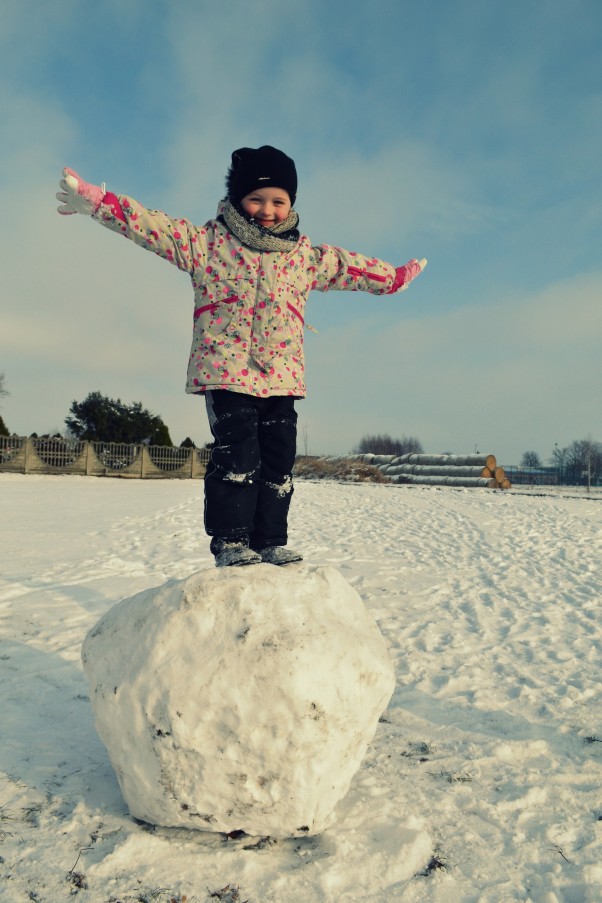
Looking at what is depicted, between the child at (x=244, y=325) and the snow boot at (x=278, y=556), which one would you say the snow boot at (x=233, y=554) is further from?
the snow boot at (x=278, y=556)

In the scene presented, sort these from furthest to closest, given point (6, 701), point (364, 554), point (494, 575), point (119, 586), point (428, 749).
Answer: point (364, 554) < point (494, 575) < point (119, 586) < point (6, 701) < point (428, 749)

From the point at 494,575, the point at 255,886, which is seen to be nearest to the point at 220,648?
the point at 255,886

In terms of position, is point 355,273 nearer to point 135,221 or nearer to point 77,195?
point 135,221

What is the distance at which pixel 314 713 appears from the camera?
1.74m

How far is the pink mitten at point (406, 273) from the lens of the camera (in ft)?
10.8

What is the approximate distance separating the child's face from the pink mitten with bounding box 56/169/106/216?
65 cm

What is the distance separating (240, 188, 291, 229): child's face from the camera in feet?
9.18

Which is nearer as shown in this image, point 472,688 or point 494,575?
point 472,688

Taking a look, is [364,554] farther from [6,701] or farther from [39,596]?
[6,701]

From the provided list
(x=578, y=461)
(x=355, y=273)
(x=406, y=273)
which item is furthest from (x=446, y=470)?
(x=578, y=461)

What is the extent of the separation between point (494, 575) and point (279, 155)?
468 cm

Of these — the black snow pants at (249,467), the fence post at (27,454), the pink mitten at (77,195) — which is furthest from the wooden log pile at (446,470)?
the pink mitten at (77,195)

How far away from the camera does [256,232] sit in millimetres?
2742

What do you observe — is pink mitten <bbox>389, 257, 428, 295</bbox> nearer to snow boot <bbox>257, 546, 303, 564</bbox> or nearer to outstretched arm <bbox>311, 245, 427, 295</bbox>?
outstretched arm <bbox>311, 245, 427, 295</bbox>
